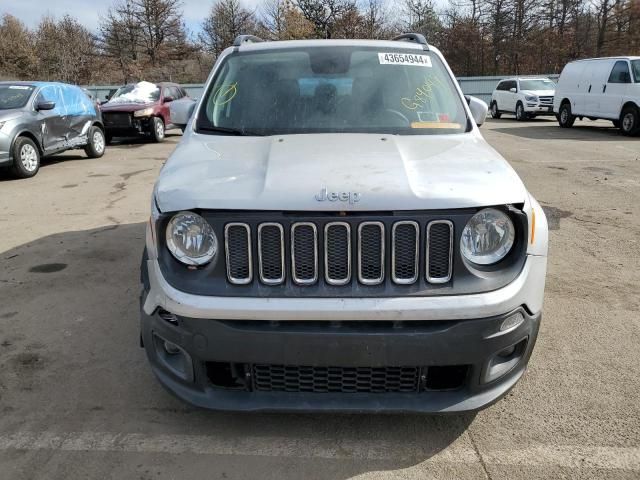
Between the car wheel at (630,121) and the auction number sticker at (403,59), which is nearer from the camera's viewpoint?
the auction number sticker at (403,59)

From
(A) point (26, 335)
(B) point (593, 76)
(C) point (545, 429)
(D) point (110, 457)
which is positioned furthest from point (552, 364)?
(B) point (593, 76)

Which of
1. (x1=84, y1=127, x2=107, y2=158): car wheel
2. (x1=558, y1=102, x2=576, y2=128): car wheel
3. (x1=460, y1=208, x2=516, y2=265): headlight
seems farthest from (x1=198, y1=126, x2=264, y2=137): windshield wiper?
(x1=558, y1=102, x2=576, y2=128): car wheel

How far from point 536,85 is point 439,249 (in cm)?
2316

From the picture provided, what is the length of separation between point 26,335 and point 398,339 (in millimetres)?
2887

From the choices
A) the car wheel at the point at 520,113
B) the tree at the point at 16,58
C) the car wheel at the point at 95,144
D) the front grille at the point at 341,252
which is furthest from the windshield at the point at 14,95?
the tree at the point at 16,58

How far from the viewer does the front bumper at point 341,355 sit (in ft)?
7.59

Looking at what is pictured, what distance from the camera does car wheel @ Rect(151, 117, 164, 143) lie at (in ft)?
51.9

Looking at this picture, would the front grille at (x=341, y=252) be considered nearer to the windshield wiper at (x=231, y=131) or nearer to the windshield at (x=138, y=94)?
the windshield wiper at (x=231, y=131)

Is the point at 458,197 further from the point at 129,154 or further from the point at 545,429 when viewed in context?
the point at 129,154

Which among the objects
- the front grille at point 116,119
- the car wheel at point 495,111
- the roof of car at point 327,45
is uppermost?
the roof of car at point 327,45

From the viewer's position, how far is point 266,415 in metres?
2.88

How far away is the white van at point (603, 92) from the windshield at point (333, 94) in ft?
45.2

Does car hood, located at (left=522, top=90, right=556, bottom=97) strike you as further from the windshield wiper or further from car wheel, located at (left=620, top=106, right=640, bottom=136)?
the windshield wiper

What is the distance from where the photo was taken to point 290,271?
2.39 m
